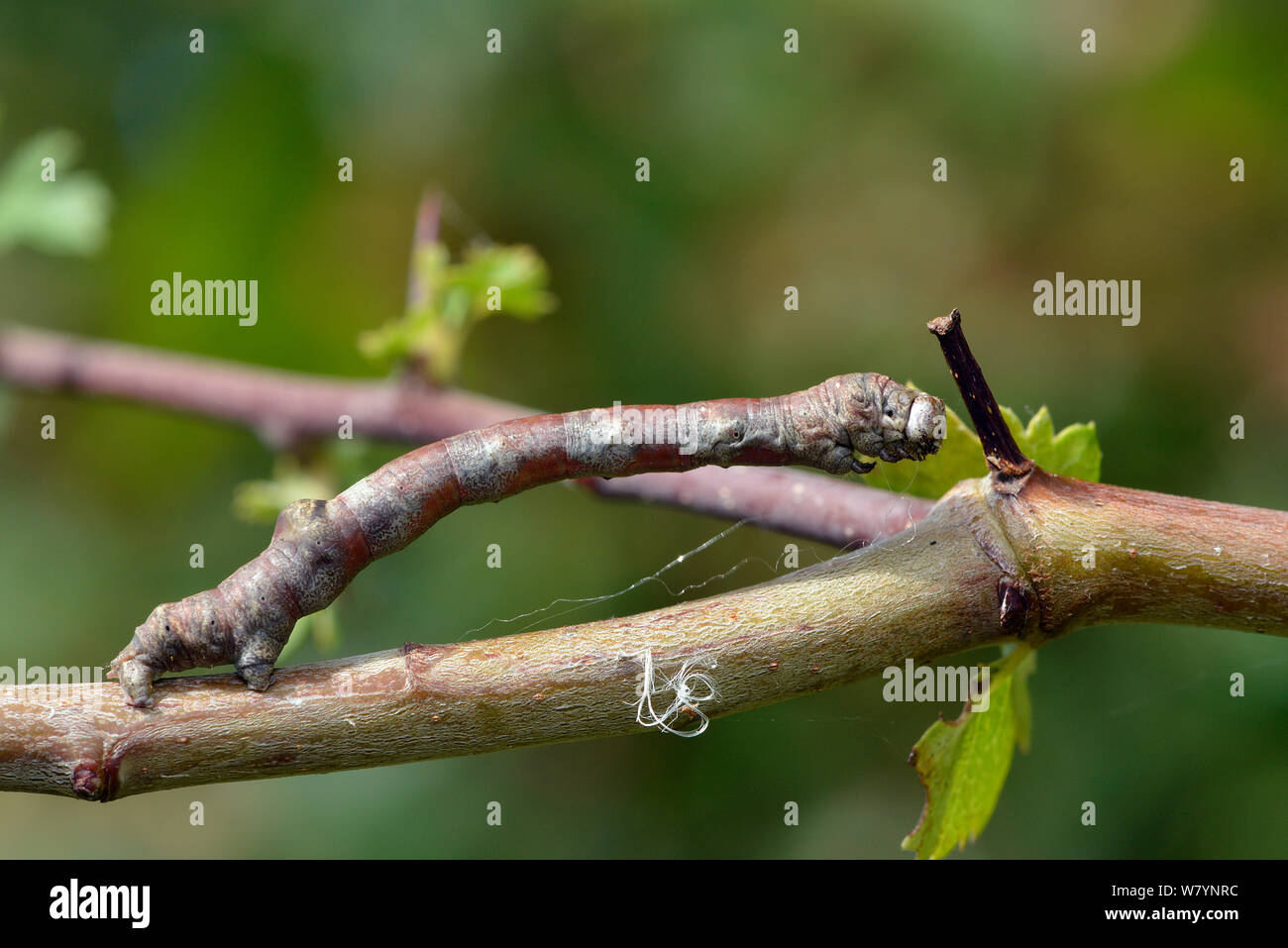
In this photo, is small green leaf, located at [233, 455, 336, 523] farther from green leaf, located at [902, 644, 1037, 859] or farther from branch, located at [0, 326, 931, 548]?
green leaf, located at [902, 644, 1037, 859]

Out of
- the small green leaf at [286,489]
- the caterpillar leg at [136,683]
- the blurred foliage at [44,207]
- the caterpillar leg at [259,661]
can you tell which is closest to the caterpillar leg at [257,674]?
the caterpillar leg at [259,661]

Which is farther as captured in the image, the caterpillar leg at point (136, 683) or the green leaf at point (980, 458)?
the green leaf at point (980, 458)

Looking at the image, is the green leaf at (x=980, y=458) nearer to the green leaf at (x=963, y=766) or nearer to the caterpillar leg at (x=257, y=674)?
the green leaf at (x=963, y=766)

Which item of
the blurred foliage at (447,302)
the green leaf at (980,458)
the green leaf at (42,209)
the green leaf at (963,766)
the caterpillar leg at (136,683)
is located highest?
the green leaf at (42,209)

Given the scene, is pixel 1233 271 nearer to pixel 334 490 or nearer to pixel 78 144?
pixel 334 490

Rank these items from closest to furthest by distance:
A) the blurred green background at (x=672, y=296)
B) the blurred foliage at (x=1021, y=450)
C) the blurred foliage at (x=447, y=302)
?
the blurred foliage at (x=1021, y=450)
the blurred foliage at (x=447, y=302)
the blurred green background at (x=672, y=296)

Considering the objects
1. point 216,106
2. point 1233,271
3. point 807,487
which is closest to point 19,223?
point 216,106
